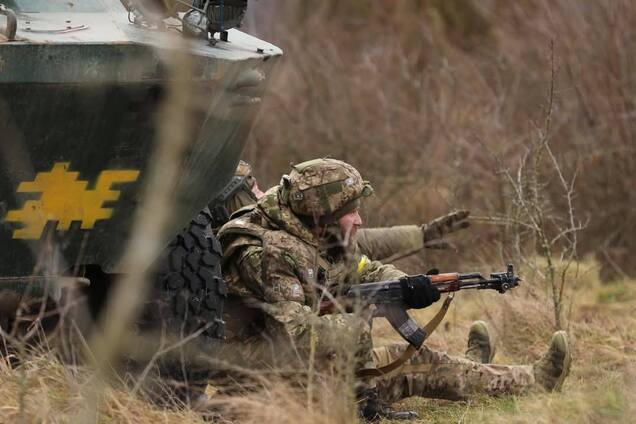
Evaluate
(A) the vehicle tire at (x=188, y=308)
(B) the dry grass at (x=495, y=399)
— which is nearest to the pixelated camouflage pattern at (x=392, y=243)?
(B) the dry grass at (x=495, y=399)

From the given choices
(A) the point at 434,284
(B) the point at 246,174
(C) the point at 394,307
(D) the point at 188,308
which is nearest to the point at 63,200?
(D) the point at 188,308

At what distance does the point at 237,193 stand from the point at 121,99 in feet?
8.81

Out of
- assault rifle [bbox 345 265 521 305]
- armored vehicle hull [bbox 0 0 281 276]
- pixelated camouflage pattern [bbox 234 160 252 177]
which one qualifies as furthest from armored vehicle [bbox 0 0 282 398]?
pixelated camouflage pattern [bbox 234 160 252 177]

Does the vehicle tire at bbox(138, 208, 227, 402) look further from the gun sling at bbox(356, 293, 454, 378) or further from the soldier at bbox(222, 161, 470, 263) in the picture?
the soldier at bbox(222, 161, 470, 263)

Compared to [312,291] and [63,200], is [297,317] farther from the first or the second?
[63,200]

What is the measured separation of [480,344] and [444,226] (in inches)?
57.2

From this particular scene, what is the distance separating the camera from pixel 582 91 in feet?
35.7

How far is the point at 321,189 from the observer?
588 cm

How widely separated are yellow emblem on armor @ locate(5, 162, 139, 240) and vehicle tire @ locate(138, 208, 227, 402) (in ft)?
2.10

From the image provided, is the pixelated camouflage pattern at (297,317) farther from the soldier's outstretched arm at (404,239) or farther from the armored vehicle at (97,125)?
the soldier's outstretched arm at (404,239)

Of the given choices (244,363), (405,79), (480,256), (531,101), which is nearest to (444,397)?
(244,363)

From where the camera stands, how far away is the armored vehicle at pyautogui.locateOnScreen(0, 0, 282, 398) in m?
4.78

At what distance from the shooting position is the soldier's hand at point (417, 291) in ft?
19.1

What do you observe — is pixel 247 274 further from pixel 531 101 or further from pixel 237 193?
pixel 531 101
